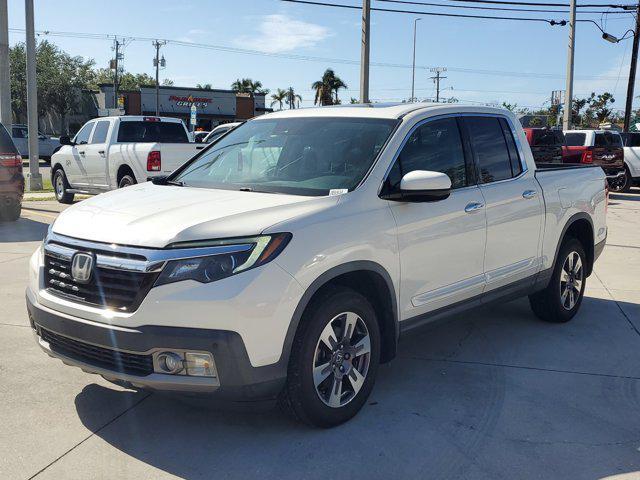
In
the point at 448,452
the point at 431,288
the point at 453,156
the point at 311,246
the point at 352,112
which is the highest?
the point at 352,112

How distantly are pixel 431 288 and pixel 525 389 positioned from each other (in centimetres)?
95

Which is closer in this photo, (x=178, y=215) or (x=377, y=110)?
(x=178, y=215)

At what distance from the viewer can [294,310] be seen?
11.4ft

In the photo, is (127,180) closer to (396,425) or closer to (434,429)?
(396,425)

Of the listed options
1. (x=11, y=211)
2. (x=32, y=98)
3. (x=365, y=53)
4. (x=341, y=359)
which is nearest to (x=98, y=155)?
(x=11, y=211)

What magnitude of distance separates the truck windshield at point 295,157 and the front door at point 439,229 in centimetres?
25

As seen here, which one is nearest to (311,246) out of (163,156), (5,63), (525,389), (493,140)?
(525,389)

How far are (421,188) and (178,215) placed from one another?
4.63 feet

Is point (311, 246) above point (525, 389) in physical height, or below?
above

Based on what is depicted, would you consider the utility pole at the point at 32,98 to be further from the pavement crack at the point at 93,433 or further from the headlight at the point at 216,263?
the headlight at the point at 216,263

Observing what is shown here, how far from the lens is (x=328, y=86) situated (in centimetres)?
7331

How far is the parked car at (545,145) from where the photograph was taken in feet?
60.7

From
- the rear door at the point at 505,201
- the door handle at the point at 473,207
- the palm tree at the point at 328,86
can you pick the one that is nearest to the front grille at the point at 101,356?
the door handle at the point at 473,207

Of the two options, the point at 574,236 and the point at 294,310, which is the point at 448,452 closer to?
the point at 294,310
